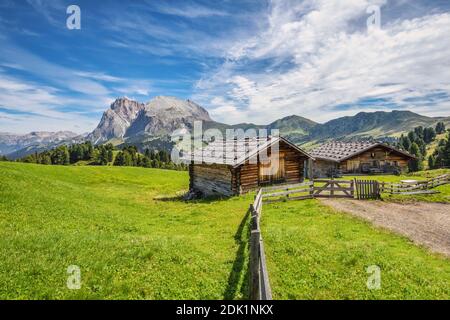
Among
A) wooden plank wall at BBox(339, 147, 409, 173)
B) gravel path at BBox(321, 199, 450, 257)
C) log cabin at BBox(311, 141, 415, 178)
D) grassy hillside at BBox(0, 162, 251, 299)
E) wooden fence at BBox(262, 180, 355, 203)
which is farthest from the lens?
wooden plank wall at BBox(339, 147, 409, 173)

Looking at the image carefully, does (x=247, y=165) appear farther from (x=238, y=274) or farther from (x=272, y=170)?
(x=238, y=274)

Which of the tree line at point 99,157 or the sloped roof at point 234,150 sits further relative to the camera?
the tree line at point 99,157

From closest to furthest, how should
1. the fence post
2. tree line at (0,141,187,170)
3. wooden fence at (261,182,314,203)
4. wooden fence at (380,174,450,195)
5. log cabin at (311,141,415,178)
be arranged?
the fence post → wooden fence at (261,182,314,203) → wooden fence at (380,174,450,195) → log cabin at (311,141,415,178) → tree line at (0,141,187,170)

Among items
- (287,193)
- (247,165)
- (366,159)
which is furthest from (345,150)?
(287,193)

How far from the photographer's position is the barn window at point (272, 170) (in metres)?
29.0

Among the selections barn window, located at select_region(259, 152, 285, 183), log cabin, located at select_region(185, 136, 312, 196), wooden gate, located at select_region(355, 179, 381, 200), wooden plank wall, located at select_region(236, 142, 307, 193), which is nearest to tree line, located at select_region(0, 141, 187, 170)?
log cabin, located at select_region(185, 136, 312, 196)

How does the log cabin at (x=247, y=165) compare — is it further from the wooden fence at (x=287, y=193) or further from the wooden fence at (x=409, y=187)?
the wooden fence at (x=409, y=187)

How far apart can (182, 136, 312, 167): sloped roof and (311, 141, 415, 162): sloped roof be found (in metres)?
19.4

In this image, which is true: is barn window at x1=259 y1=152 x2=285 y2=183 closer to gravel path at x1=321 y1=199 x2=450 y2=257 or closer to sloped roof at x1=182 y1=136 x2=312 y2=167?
sloped roof at x1=182 y1=136 x2=312 y2=167

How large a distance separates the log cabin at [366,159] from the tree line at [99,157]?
277 feet

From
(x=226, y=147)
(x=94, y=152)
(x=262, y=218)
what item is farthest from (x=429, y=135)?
(x=94, y=152)

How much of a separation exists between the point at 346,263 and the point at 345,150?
140 feet

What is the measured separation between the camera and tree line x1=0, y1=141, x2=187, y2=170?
110m

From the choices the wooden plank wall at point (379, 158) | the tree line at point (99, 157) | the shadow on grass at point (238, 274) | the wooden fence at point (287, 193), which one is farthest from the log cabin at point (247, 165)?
the tree line at point (99, 157)
